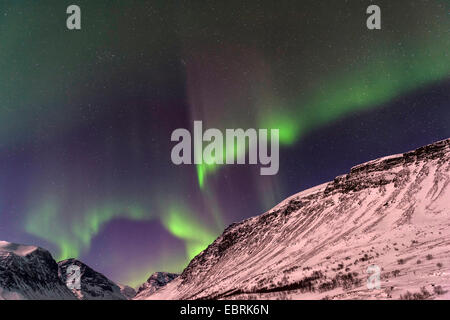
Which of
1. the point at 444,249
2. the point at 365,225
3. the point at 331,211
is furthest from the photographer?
the point at 331,211

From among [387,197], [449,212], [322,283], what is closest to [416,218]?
[449,212]

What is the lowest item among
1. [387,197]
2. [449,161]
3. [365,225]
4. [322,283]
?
[322,283]

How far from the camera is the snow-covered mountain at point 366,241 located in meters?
34.8

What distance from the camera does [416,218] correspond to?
9488cm

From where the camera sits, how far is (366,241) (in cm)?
7912

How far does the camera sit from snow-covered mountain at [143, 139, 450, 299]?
3481 centimetres

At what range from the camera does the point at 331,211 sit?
14662cm
